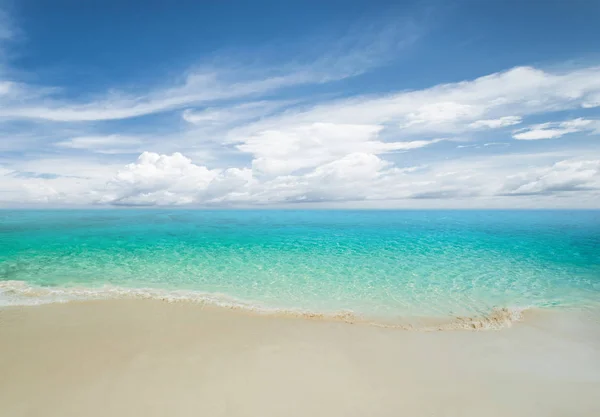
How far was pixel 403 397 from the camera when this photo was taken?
754 centimetres

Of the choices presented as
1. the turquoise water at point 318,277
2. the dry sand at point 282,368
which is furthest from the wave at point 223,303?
the dry sand at point 282,368

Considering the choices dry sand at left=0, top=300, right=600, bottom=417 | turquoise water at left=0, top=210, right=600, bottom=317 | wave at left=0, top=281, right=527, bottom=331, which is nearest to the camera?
dry sand at left=0, top=300, right=600, bottom=417

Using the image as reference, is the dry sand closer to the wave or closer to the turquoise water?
the wave

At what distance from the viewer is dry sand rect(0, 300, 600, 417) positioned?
23.6 feet

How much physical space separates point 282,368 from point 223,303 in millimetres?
6802

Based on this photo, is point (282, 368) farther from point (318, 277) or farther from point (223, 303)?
point (318, 277)

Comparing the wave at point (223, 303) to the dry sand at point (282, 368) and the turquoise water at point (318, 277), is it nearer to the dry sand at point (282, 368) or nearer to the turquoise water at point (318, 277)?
the turquoise water at point (318, 277)

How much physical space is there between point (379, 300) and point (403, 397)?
25.6 ft

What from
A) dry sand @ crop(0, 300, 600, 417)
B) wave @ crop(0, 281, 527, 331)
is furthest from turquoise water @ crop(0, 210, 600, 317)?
dry sand @ crop(0, 300, 600, 417)

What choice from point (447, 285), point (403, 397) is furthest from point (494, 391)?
point (447, 285)

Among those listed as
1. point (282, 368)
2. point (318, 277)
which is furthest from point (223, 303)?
point (318, 277)

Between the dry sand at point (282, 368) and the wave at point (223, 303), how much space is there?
64cm

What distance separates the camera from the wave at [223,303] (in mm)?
12211

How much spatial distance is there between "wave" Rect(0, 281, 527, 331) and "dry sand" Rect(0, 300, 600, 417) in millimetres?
642
